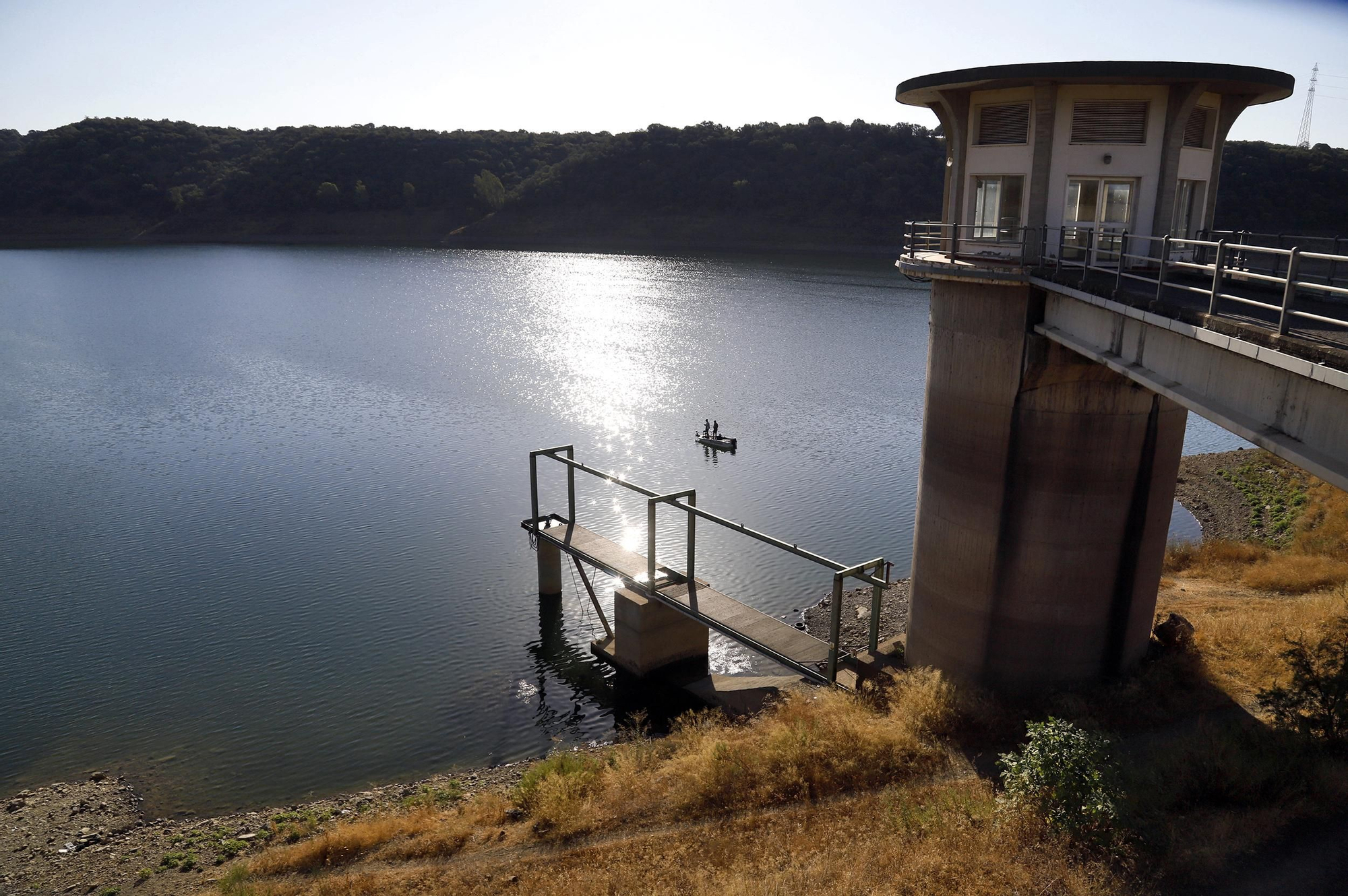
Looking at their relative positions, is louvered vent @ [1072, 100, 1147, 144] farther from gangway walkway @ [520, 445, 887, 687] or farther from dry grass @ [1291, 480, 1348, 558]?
dry grass @ [1291, 480, 1348, 558]

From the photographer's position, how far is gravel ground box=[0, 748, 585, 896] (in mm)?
11766

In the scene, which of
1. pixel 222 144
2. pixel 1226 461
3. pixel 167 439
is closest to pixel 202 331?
pixel 167 439

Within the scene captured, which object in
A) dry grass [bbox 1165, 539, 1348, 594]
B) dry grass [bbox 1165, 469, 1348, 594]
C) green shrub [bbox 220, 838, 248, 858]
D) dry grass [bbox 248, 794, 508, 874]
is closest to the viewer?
dry grass [bbox 248, 794, 508, 874]

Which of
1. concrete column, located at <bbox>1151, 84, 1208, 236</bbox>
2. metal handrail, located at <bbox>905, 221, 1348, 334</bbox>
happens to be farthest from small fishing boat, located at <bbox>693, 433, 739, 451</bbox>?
concrete column, located at <bbox>1151, 84, 1208, 236</bbox>

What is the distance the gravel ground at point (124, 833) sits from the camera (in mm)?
11766

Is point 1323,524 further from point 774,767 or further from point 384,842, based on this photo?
point 384,842

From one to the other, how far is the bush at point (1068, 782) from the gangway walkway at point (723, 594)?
3.69 m

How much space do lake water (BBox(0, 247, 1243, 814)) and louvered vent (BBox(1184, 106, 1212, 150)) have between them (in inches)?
449

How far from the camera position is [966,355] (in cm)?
1280

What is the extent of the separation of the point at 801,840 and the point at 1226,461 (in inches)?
1078

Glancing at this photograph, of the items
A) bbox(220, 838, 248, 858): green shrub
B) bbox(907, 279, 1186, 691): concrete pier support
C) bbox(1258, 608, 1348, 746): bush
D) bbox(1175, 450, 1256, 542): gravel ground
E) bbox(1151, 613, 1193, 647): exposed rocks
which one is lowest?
bbox(220, 838, 248, 858): green shrub

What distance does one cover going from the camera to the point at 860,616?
61.1ft

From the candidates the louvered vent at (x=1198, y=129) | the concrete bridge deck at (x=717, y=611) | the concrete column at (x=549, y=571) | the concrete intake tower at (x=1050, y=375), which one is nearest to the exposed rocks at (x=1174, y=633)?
the concrete intake tower at (x=1050, y=375)

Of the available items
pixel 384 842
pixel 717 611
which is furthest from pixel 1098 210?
pixel 384 842
